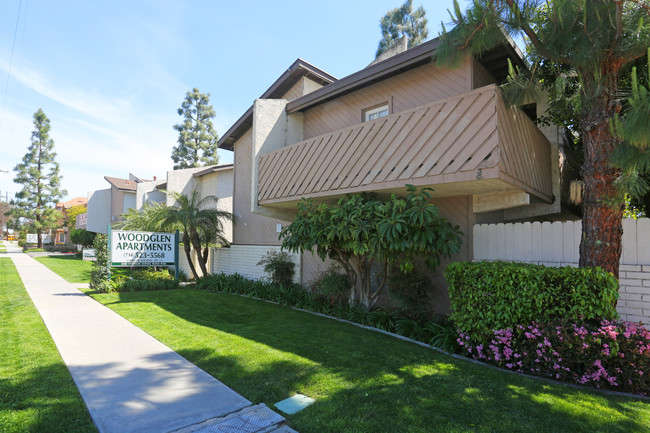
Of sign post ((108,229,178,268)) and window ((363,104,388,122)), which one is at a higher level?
window ((363,104,388,122))

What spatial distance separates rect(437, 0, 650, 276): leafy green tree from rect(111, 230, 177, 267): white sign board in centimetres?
1090

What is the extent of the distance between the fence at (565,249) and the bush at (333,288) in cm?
318

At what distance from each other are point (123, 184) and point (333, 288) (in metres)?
30.3

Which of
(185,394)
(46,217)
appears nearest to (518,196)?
(185,394)

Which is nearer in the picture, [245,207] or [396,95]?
[396,95]

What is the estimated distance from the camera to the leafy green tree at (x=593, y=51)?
4.75 m

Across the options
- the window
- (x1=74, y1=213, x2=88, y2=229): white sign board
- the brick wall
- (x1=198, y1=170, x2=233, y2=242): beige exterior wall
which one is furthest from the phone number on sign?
(x1=74, y1=213, x2=88, y2=229): white sign board

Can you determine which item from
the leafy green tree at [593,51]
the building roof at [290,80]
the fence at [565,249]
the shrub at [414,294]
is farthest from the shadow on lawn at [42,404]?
the building roof at [290,80]

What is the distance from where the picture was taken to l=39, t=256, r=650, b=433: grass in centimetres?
323

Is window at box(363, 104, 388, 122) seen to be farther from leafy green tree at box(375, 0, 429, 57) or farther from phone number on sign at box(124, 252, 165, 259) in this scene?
leafy green tree at box(375, 0, 429, 57)

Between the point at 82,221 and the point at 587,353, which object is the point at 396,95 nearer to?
the point at 587,353

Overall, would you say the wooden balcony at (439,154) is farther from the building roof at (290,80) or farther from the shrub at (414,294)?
the building roof at (290,80)

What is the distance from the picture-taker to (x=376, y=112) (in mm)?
9617

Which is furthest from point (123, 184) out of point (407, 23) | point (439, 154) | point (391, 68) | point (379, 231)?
point (439, 154)
